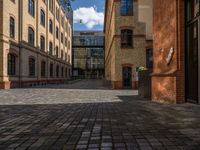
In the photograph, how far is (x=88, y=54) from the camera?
9094 cm

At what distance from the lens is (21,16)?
30047 millimetres

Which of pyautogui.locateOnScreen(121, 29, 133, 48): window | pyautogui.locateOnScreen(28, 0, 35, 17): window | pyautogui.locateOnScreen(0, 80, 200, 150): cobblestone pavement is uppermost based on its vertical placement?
pyautogui.locateOnScreen(28, 0, 35, 17): window

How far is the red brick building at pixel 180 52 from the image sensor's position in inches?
409

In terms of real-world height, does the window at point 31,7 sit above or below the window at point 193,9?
above

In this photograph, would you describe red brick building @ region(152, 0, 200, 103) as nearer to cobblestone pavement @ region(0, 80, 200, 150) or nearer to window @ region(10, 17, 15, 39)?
cobblestone pavement @ region(0, 80, 200, 150)

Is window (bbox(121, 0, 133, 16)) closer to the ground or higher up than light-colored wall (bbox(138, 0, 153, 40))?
higher up

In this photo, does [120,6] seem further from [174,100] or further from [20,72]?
[174,100]

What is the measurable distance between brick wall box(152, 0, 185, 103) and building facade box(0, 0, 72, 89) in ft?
55.0

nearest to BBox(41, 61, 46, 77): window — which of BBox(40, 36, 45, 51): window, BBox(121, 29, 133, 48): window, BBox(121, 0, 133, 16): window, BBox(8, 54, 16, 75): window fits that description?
BBox(40, 36, 45, 51): window

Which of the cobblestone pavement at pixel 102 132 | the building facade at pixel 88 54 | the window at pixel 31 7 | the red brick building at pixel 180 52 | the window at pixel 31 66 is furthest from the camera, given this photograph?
the building facade at pixel 88 54

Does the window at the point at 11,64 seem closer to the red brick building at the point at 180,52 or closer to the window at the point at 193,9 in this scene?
the red brick building at the point at 180,52

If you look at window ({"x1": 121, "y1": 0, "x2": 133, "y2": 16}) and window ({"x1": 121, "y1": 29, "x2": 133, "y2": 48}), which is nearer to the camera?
window ({"x1": 121, "y1": 0, "x2": 133, "y2": 16})

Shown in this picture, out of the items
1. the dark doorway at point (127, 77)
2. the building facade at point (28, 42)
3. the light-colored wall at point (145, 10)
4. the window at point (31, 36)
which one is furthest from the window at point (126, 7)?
the window at point (31, 36)

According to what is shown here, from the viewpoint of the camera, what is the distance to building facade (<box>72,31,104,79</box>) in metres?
90.4
